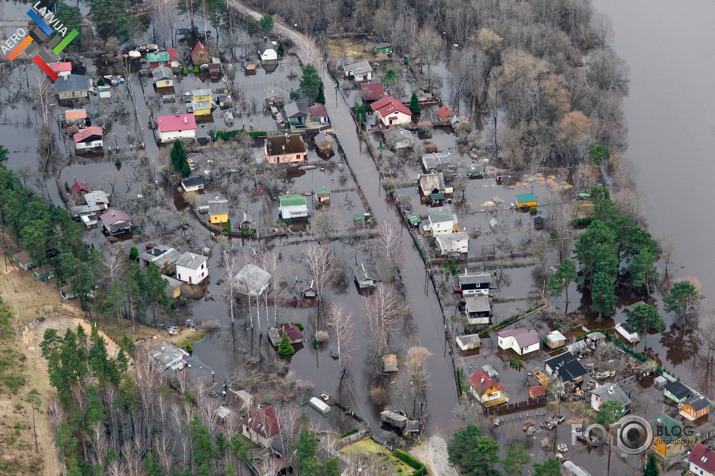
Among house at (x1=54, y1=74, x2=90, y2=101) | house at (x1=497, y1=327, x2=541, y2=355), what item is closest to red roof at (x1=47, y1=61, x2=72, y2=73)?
house at (x1=54, y1=74, x2=90, y2=101)

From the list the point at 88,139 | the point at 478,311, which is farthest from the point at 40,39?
the point at 478,311

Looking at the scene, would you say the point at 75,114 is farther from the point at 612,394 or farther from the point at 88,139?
the point at 612,394

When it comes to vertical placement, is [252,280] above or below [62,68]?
below

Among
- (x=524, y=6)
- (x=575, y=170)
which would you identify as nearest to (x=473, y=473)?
(x=575, y=170)

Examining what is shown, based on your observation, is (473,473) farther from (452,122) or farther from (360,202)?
(452,122)

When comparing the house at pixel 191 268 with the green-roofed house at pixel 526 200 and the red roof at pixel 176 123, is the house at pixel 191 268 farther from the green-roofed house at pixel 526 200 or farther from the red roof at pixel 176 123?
the green-roofed house at pixel 526 200

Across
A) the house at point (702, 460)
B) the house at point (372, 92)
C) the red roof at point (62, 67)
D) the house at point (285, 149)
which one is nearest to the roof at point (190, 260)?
the house at point (285, 149)

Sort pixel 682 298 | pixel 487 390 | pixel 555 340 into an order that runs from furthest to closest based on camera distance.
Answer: pixel 682 298 < pixel 555 340 < pixel 487 390
